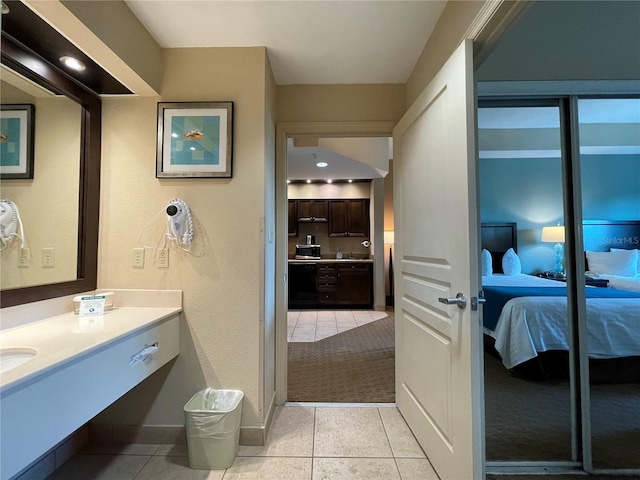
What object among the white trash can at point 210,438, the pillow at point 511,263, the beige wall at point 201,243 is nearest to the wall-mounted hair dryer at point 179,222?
the beige wall at point 201,243

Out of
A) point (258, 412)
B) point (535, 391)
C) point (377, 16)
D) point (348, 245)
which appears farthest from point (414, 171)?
point (348, 245)

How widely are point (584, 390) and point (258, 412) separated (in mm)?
1774

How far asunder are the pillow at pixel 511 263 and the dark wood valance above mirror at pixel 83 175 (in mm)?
2938

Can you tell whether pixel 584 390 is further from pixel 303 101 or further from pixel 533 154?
pixel 303 101

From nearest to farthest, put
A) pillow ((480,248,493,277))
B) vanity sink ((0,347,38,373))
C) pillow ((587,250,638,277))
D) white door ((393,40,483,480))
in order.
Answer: vanity sink ((0,347,38,373))
white door ((393,40,483,480))
pillow ((587,250,638,277))
pillow ((480,248,493,277))

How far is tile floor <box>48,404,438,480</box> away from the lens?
1.45m

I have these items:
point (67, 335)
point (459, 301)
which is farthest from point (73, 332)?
point (459, 301)

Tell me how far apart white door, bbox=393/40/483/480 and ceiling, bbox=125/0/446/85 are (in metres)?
0.42

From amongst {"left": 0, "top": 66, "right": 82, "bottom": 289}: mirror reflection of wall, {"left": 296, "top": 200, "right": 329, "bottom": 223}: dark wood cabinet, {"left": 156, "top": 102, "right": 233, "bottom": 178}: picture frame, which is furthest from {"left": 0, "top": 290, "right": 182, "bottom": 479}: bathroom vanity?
{"left": 296, "top": 200, "right": 329, "bottom": 223}: dark wood cabinet

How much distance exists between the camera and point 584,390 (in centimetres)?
146

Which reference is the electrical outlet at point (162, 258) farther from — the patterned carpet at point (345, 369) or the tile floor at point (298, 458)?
the patterned carpet at point (345, 369)

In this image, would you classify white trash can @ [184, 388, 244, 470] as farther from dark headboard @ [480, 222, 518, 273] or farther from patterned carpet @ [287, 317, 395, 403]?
dark headboard @ [480, 222, 518, 273]

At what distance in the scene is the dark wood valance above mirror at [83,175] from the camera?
55.5 inches

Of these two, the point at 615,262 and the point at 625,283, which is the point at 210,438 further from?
the point at 625,283
